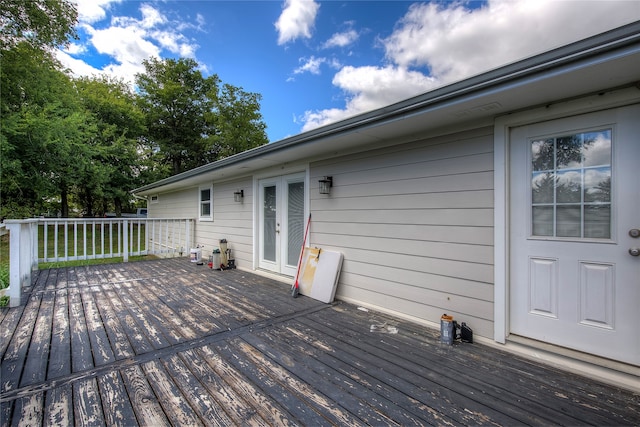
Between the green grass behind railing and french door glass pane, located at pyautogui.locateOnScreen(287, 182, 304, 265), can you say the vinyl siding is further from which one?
the green grass behind railing

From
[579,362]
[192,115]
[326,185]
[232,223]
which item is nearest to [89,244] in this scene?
[232,223]

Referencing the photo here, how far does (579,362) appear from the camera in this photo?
6.64 feet

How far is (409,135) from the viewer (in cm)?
305

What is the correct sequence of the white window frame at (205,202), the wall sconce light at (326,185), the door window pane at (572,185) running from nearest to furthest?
the door window pane at (572,185)
the wall sconce light at (326,185)
the white window frame at (205,202)

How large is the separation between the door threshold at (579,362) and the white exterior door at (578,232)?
43 millimetres

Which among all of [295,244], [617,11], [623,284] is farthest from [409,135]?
[295,244]

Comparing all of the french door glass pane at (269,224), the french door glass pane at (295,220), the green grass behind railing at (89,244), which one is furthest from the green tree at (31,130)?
the french door glass pane at (295,220)

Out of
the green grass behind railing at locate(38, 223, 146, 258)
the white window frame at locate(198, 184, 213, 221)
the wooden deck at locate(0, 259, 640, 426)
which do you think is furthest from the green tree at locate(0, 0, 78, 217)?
the wooden deck at locate(0, 259, 640, 426)

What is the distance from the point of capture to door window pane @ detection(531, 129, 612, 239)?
6.56 ft

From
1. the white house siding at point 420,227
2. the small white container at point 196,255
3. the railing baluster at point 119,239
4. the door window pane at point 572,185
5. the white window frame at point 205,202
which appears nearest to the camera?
the door window pane at point 572,185

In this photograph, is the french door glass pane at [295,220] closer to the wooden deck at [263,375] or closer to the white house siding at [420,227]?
the white house siding at [420,227]

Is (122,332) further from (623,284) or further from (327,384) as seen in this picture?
(623,284)

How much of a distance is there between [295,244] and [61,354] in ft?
9.78

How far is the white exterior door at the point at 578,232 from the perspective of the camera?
1898mm
